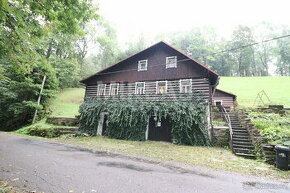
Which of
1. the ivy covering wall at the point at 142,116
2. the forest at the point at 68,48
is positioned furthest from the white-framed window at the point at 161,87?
the forest at the point at 68,48

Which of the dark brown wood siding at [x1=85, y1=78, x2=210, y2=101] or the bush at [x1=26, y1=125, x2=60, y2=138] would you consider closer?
the dark brown wood siding at [x1=85, y1=78, x2=210, y2=101]

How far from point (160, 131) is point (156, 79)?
17.1 ft

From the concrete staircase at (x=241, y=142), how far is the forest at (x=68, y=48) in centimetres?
597

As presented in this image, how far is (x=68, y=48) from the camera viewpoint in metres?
27.9

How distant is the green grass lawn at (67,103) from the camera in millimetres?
20456

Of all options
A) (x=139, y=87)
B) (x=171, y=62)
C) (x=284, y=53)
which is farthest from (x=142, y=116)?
(x=284, y=53)

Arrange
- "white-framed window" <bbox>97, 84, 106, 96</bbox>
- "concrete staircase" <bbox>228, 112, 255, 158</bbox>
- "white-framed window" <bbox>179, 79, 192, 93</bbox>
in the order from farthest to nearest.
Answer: "white-framed window" <bbox>97, 84, 106, 96</bbox>
"white-framed window" <bbox>179, 79, 192, 93</bbox>
"concrete staircase" <bbox>228, 112, 255, 158</bbox>

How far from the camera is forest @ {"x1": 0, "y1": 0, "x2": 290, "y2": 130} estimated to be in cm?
469

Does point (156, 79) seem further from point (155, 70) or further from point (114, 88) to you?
point (114, 88)

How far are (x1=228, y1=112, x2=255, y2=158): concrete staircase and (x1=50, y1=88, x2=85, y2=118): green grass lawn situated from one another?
18.4m

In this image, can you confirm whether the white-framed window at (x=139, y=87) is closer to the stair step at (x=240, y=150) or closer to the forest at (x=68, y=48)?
the forest at (x=68, y=48)

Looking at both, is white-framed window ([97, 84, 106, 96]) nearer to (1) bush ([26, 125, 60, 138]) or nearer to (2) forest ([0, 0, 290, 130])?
(2) forest ([0, 0, 290, 130])

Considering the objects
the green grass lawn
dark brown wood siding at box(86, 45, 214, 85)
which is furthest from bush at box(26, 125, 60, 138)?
dark brown wood siding at box(86, 45, 214, 85)

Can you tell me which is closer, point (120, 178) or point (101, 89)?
point (120, 178)
